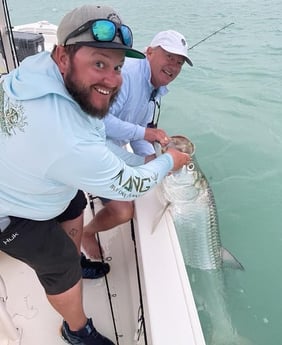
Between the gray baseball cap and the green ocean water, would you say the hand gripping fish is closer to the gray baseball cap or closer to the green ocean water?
the green ocean water

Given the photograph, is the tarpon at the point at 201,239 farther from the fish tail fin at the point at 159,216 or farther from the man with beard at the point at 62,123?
the man with beard at the point at 62,123

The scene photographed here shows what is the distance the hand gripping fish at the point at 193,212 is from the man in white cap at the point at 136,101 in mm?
169

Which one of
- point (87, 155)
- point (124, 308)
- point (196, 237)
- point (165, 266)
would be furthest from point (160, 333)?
point (196, 237)

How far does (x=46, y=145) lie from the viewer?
1.09 metres

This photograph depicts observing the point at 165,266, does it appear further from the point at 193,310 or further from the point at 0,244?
the point at 0,244

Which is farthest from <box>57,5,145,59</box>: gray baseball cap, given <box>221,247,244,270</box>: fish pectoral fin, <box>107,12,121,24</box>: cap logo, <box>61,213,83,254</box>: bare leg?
<box>221,247,244,270</box>: fish pectoral fin

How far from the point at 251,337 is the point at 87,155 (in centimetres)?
174

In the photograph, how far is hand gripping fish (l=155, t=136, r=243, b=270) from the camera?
6.48 feet

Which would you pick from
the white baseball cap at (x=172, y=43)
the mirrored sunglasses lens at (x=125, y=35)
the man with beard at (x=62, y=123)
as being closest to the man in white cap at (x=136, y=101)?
the white baseball cap at (x=172, y=43)

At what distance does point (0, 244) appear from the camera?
140cm

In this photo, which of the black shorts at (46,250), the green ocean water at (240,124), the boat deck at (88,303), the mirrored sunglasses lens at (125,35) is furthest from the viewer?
the green ocean water at (240,124)

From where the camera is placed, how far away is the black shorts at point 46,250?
138 cm

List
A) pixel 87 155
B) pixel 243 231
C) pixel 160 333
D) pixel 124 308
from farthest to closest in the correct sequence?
pixel 243 231 → pixel 124 308 → pixel 160 333 → pixel 87 155

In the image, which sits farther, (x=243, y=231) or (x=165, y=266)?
(x=243, y=231)
